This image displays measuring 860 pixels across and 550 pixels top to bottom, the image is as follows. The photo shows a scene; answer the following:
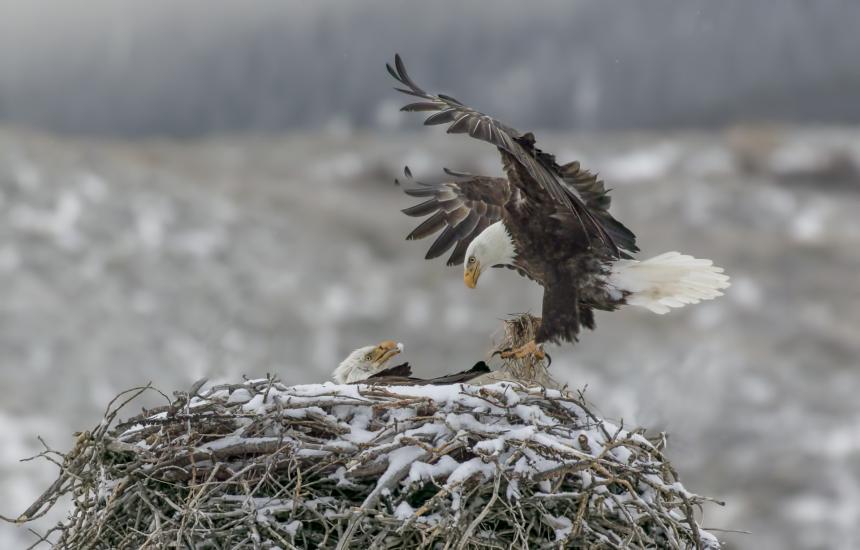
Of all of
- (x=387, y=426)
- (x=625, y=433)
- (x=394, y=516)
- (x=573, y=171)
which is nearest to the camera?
(x=394, y=516)

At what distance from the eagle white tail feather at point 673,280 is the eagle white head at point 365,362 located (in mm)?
1429

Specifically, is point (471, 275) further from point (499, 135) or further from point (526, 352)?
point (499, 135)

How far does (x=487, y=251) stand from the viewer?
5586 mm

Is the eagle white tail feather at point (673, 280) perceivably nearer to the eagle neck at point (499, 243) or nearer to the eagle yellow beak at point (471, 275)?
the eagle neck at point (499, 243)

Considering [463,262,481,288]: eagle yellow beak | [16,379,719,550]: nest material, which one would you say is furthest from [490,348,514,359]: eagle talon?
[16,379,719,550]: nest material

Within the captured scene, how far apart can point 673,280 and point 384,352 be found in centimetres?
175

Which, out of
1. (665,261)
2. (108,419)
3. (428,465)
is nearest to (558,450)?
(428,465)

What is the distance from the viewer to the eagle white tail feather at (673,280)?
229 inches

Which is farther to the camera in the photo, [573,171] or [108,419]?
[573,171]

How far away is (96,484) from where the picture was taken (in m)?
3.71

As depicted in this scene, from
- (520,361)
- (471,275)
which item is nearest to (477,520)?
(520,361)

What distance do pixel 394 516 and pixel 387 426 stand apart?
1.12ft

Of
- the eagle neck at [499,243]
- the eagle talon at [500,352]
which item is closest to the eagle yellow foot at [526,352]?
the eagle talon at [500,352]

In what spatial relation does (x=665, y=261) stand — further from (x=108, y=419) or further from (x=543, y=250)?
(x=108, y=419)
